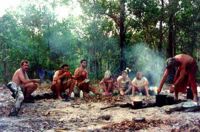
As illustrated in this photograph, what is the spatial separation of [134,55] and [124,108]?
13.3m

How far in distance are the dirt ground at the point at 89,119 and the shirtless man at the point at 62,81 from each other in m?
1.46

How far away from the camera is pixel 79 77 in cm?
1401

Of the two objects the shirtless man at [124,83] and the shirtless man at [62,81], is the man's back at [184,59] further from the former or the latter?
the shirtless man at [62,81]

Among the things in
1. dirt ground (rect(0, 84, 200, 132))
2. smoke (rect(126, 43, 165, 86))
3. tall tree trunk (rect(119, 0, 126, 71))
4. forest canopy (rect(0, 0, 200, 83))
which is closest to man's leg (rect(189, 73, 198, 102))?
dirt ground (rect(0, 84, 200, 132))

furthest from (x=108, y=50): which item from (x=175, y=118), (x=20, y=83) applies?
(x=175, y=118)

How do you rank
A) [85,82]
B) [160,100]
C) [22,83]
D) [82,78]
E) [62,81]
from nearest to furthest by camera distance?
[160,100] → [22,83] → [62,81] → [85,82] → [82,78]

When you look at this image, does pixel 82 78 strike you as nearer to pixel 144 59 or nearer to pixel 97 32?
pixel 97 32

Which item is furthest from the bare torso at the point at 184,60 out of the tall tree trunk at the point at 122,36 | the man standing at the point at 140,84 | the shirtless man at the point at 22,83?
the tall tree trunk at the point at 122,36

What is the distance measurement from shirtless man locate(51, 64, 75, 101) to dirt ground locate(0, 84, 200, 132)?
4.80ft

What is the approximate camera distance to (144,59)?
2567 cm

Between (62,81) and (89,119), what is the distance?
4676 mm

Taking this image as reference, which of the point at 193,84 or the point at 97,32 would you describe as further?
the point at 97,32

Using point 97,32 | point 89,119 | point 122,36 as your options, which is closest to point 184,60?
point 89,119

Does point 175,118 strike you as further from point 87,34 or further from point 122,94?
point 87,34
